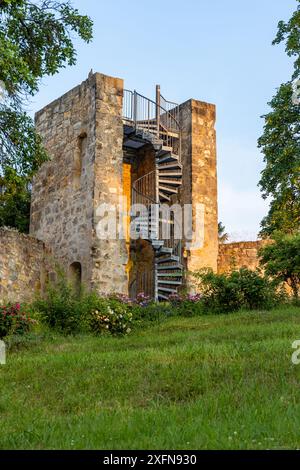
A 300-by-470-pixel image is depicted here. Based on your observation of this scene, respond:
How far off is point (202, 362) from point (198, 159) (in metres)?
13.0

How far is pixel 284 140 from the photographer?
16.7 metres

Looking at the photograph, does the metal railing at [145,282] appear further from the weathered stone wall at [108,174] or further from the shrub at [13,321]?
the shrub at [13,321]

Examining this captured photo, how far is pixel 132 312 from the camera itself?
14.1 meters

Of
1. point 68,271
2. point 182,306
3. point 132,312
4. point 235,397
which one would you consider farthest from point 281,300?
point 235,397

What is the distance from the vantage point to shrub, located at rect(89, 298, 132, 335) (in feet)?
41.7

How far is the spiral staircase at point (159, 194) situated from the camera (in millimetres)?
18875

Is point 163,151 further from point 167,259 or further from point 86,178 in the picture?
point 167,259

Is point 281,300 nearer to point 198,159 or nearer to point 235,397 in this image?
point 198,159

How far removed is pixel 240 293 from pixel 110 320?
3.48m

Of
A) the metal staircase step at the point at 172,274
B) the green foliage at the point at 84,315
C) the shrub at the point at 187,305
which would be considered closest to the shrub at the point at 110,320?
the green foliage at the point at 84,315

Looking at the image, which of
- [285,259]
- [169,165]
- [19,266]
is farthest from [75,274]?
[285,259]

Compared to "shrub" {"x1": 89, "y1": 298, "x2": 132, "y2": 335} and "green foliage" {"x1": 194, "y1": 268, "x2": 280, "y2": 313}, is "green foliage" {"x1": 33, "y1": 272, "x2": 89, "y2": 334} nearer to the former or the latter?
"shrub" {"x1": 89, "y1": 298, "x2": 132, "y2": 335}

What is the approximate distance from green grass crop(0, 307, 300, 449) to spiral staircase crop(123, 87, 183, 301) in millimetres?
8306

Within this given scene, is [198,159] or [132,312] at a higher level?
[198,159]
